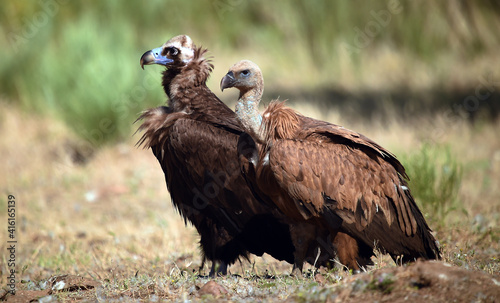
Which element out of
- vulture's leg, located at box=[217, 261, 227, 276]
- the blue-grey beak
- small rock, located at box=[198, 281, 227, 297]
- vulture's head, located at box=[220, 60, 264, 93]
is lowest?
vulture's leg, located at box=[217, 261, 227, 276]

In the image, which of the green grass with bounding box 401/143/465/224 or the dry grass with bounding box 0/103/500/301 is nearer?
the dry grass with bounding box 0/103/500/301

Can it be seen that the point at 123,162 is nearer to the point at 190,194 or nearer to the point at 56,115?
the point at 56,115

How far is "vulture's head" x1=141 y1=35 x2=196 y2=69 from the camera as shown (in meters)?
4.50

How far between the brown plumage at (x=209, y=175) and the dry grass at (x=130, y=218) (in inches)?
Result: 10.2

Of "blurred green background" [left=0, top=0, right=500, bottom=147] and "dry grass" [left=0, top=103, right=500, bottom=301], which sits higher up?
"blurred green background" [left=0, top=0, right=500, bottom=147]

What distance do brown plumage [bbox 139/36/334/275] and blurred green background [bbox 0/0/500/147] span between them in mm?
3832

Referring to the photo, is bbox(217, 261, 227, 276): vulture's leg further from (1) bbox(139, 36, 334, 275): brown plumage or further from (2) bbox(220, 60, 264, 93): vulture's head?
(2) bbox(220, 60, 264, 93): vulture's head

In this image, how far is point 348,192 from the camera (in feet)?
12.1

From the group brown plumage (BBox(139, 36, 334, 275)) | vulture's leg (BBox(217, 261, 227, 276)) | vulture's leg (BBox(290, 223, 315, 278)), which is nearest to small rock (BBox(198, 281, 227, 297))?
vulture's leg (BBox(290, 223, 315, 278))

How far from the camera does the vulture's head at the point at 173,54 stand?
4.50m

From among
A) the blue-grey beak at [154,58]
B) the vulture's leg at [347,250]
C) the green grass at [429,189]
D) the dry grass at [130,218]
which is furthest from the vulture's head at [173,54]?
the green grass at [429,189]

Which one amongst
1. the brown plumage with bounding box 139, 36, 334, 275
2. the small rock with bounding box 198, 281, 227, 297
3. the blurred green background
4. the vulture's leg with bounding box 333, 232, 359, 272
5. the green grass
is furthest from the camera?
the blurred green background

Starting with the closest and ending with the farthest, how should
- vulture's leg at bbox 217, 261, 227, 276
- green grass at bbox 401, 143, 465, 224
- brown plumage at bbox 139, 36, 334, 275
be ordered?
brown plumage at bbox 139, 36, 334, 275 < vulture's leg at bbox 217, 261, 227, 276 < green grass at bbox 401, 143, 465, 224

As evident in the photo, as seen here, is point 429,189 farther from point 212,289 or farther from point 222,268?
point 212,289
